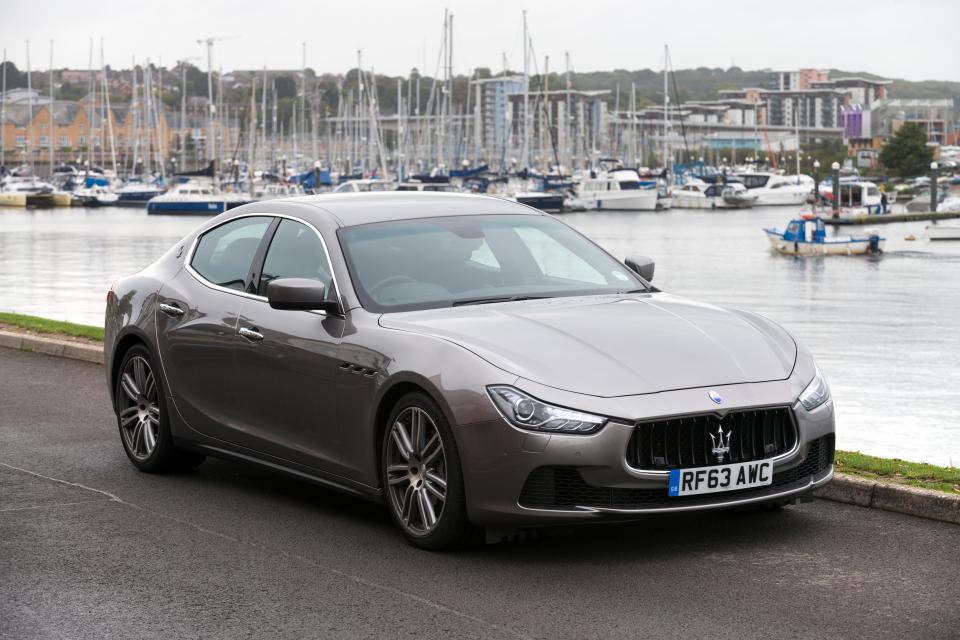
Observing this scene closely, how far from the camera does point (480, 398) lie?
6016 mm

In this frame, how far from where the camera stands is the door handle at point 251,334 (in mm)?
7418

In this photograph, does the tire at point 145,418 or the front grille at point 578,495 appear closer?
the front grille at point 578,495

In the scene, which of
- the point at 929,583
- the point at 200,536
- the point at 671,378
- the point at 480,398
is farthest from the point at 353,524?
the point at 929,583

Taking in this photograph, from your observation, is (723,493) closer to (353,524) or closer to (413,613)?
(413,613)

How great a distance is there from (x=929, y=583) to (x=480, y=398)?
1.90 m

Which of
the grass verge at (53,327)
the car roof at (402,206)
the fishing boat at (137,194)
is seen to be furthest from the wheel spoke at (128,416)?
the fishing boat at (137,194)

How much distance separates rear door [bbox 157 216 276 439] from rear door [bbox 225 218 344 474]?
125mm

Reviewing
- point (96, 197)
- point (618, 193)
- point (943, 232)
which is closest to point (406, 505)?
point (943, 232)

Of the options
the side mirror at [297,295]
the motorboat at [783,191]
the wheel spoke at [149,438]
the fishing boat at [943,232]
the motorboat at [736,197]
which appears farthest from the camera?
the motorboat at [783,191]

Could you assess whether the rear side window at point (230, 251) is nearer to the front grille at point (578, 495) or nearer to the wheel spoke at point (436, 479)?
the wheel spoke at point (436, 479)

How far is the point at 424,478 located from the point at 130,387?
2909mm

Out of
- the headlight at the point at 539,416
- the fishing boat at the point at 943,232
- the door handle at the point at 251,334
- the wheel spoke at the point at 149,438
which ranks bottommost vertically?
the fishing boat at the point at 943,232

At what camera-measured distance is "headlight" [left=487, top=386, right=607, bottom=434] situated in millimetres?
5883

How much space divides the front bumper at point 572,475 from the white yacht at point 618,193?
4310 inches
